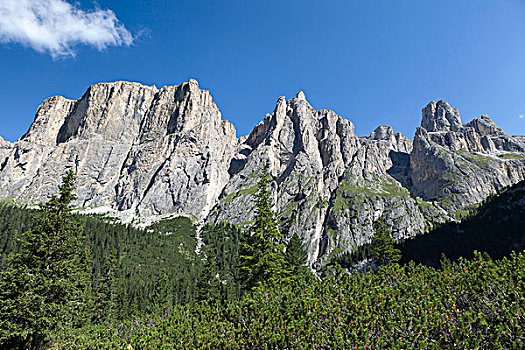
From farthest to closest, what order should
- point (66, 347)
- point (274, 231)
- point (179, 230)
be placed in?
point (179, 230)
point (274, 231)
point (66, 347)

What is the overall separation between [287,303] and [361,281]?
97.7 inches

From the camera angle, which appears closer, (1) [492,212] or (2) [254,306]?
(2) [254,306]

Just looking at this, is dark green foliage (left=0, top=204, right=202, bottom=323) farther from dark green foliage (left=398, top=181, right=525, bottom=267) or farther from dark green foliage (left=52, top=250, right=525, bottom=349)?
dark green foliage (left=398, top=181, right=525, bottom=267)

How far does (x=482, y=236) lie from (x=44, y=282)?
143 metres

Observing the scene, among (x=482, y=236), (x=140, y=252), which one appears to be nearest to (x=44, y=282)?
(x=140, y=252)

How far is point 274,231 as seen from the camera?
1063 inches

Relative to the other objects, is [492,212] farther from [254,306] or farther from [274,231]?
[254,306]

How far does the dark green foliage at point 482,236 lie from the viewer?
104 m

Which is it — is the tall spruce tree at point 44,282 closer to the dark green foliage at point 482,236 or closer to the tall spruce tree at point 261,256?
the tall spruce tree at point 261,256

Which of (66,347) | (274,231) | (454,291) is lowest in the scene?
(66,347)

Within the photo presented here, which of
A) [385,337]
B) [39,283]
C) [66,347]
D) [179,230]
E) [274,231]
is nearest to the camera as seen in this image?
[385,337]

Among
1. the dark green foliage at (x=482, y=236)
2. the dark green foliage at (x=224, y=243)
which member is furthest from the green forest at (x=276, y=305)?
the dark green foliage at (x=224, y=243)

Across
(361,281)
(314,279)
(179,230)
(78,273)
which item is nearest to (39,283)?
(78,273)

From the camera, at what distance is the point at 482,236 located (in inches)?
4471
